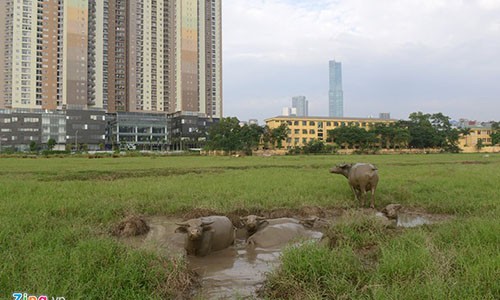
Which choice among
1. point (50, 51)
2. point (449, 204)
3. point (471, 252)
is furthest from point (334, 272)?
point (50, 51)

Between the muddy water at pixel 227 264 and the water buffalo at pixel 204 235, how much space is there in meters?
0.12

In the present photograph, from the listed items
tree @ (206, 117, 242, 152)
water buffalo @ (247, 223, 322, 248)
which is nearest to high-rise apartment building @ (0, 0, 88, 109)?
tree @ (206, 117, 242, 152)

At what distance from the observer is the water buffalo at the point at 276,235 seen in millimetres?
6914

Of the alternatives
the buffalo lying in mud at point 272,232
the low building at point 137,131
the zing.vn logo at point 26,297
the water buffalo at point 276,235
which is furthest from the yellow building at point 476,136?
the zing.vn logo at point 26,297

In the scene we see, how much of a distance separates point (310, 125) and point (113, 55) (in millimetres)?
53714

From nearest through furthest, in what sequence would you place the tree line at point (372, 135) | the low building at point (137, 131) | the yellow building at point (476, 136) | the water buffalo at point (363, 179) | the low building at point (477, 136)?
the water buffalo at point (363, 179), the tree line at point (372, 135), the yellow building at point (476, 136), the low building at point (477, 136), the low building at point (137, 131)

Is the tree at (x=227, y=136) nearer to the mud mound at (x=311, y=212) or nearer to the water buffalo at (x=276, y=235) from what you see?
the mud mound at (x=311, y=212)

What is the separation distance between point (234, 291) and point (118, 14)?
102m

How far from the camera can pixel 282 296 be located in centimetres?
444

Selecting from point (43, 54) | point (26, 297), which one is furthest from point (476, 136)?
point (43, 54)

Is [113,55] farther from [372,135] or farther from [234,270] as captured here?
[234,270]

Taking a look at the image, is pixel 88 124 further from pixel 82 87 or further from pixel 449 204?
pixel 449 204

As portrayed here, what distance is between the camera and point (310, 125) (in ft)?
287

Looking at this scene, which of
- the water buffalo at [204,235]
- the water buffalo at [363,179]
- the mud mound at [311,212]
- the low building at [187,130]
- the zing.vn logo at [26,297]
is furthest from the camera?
the low building at [187,130]
